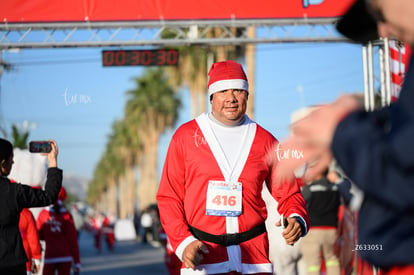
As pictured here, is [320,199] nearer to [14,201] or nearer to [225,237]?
[14,201]

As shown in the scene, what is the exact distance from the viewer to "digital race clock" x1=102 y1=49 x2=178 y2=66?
32.5ft

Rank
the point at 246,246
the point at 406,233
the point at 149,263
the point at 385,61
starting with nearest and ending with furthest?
the point at 406,233 < the point at 246,246 < the point at 385,61 < the point at 149,263

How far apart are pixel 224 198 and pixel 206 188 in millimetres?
154

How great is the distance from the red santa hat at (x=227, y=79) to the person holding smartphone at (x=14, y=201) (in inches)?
51.8

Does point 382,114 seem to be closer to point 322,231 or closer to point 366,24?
point 366,24

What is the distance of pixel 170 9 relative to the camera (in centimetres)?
888

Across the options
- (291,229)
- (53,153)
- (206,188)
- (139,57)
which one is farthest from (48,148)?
(139,57)

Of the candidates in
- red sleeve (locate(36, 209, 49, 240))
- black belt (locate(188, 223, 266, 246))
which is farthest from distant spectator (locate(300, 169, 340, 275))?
black belt (locate(188, 223, 266, 246))

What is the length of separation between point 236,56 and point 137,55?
18.4 metres

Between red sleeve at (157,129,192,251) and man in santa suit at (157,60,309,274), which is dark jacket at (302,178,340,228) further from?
red sleeve at (157,129,192,251)

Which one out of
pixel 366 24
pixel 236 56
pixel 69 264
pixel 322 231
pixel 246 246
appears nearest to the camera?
pixel 366 24

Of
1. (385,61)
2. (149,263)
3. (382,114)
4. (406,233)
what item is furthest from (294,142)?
(149,263)

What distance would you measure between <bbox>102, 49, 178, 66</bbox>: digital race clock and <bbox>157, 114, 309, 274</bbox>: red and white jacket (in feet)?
18.0

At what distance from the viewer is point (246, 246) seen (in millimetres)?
4309
